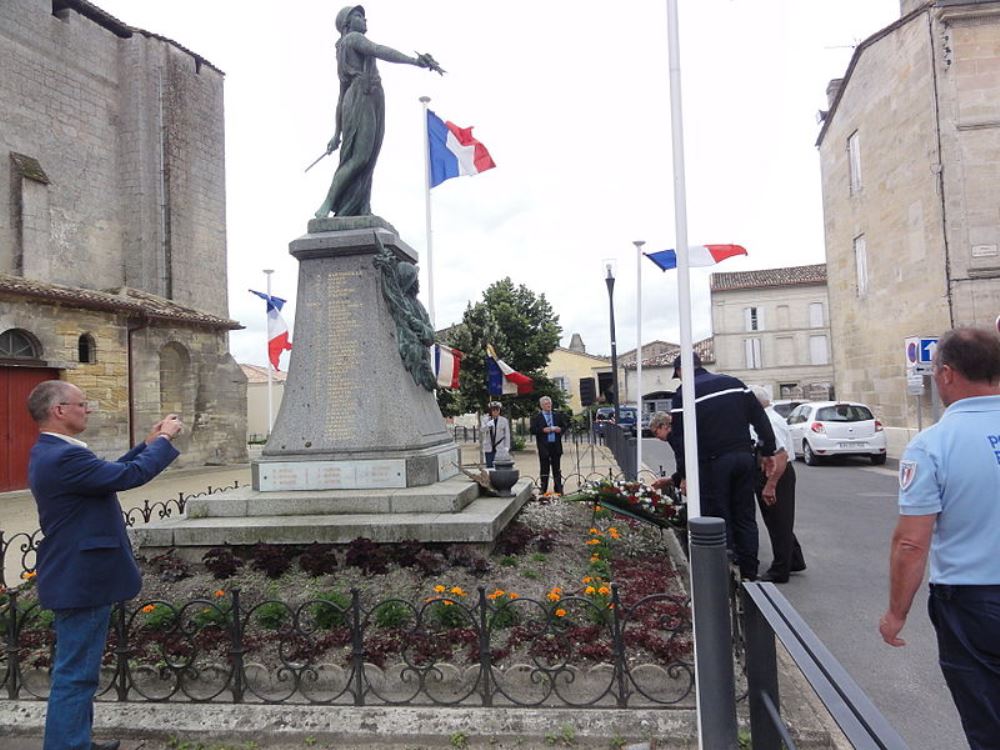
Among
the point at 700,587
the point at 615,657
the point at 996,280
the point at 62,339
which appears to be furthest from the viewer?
the point at 996,280

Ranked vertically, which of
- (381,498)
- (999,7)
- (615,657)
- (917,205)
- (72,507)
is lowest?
(615,657)

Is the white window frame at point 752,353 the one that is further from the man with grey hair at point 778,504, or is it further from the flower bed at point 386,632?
the flower bed at point 386,632

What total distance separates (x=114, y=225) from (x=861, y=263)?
23.6m

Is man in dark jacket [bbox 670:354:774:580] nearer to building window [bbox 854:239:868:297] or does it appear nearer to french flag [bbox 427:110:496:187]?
french flag [bbox 427:110:496:187]

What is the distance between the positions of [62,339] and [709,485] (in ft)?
49.6

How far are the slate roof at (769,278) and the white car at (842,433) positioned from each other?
29.9 m

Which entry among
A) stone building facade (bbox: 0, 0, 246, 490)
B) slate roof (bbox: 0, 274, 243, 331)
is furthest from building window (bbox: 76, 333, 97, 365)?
slate roof (bbox: 0, 274, 243, 331)

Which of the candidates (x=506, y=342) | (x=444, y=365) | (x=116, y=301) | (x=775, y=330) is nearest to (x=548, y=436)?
(x=444, y=365)

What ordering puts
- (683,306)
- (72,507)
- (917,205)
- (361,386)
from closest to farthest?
(72,507)
(683,306)
(361,386)
(917,205)

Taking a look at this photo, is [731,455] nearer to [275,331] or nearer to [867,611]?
[867,611]

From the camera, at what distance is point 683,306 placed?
3.81 meters

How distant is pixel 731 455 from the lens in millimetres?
5180

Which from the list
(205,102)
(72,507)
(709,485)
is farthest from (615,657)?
(205,102)

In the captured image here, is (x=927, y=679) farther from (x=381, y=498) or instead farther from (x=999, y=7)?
(x=999, y=7)
